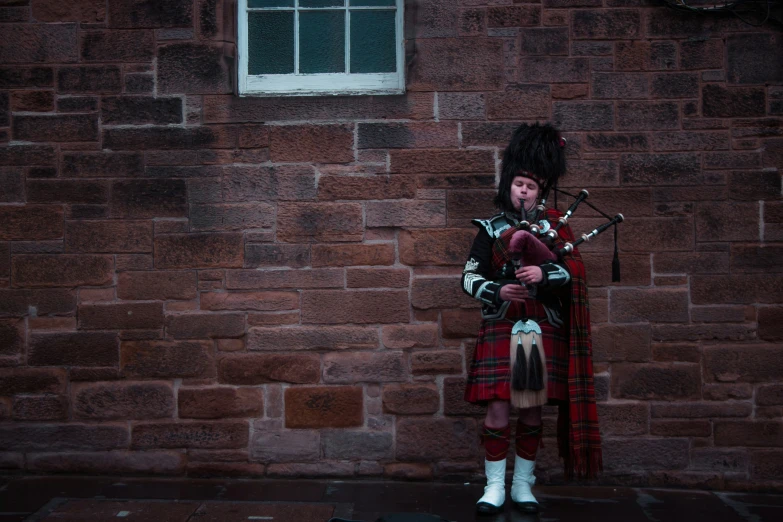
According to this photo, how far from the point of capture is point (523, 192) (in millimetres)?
4238

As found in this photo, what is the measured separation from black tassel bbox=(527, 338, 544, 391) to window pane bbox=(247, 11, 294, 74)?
2.28 m

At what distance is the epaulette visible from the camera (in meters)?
4.28

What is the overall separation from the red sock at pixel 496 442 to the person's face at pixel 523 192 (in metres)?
1.06

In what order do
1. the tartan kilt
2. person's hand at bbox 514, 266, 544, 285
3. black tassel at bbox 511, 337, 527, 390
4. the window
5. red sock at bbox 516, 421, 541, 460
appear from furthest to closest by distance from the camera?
the window, red sock at bbox 516, 421, 541, 460, the tartan kilt, black tassel at bbox 511, 337, 527, 390, person's hand at bbox 514, 266, 544, 285

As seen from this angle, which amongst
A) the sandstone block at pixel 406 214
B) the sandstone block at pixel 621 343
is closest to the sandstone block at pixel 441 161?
the sandstone block at pixel 406 214

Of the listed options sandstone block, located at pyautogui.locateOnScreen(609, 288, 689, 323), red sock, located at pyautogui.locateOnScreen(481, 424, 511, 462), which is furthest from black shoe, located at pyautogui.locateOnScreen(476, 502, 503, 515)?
sandstone block, located at pyautogui.locateOnScreen(609, 288, 689, 323)

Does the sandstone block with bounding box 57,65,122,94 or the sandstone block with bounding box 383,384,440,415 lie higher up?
the sandstone block with bounding box 57,65,122,94

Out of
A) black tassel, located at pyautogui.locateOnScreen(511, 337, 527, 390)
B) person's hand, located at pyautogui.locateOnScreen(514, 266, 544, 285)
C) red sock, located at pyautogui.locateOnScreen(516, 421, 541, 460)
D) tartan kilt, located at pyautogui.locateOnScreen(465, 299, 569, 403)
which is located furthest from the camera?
red sock, located at pyautogui.locateOnScreen(516, 421, 541, 460)

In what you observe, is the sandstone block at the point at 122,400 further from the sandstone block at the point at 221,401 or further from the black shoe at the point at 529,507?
the black shoe at the point at 529,507

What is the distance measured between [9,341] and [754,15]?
455 centimetres

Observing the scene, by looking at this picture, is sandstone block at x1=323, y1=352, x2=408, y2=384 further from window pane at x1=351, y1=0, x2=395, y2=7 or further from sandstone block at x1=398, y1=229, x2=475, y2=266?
window pane at x1=351, y1=0, x2=395, y2=7

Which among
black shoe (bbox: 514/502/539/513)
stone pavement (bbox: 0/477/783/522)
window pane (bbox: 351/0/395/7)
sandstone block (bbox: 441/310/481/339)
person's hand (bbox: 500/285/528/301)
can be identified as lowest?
stone pavement (bbox: 0/477/783/522)

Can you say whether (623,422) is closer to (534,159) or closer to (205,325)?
(534,159)

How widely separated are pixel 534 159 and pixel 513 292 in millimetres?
→ 668
